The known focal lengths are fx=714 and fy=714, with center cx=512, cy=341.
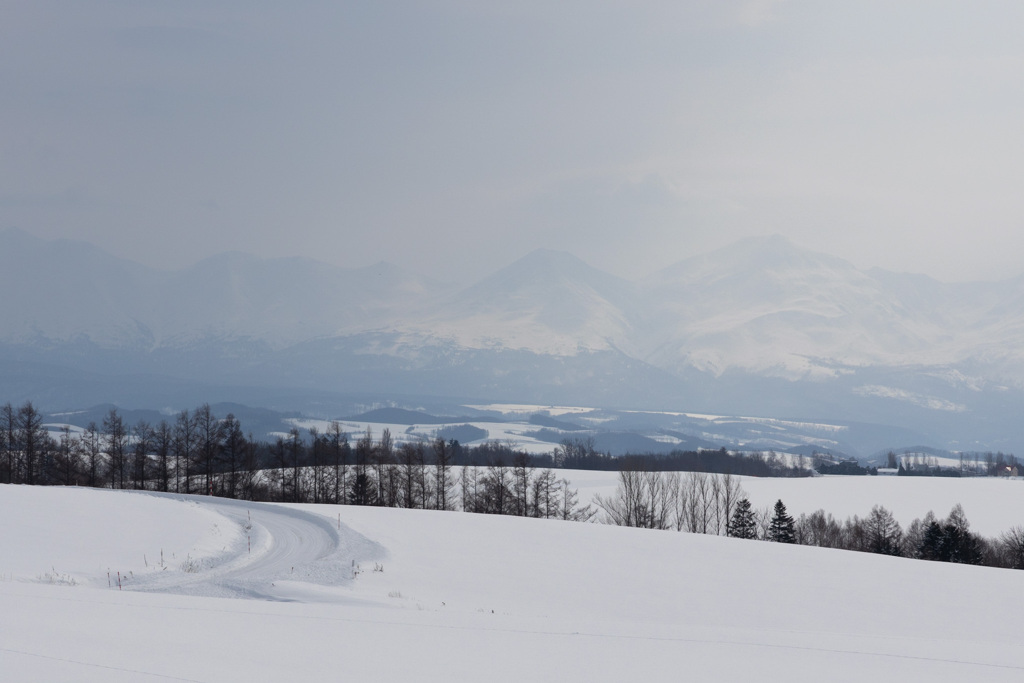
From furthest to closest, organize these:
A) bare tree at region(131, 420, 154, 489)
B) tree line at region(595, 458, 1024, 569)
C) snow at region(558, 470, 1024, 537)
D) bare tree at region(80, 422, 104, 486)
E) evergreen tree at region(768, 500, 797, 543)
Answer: snow at region(558, 470, 1024, 537), bare tree at region(80, 422, 104, 486), evergreen tree at region(768, 500, 797, 543), bare tree at region(131, 420, 154, 489), tree line at region(595, 458, 1024, 569)

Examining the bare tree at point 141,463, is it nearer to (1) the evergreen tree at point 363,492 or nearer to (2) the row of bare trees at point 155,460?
(2) the row of bare trees at point 155,460

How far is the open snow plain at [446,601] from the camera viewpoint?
1289 centimetres

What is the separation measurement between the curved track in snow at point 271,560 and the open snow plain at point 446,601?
0.14 meters

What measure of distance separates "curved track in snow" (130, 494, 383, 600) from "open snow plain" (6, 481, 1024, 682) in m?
0.14

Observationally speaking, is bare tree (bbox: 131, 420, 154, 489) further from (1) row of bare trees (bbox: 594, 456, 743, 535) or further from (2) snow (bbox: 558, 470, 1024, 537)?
(2) snow (bbox: 558, 470, 1024, 537)

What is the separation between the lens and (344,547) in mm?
32125

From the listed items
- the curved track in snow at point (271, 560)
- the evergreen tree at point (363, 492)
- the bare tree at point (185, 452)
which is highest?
the bare tree at point (185, 452)

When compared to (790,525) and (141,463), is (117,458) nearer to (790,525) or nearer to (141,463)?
(141,463)

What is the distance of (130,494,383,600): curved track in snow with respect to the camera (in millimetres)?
23938

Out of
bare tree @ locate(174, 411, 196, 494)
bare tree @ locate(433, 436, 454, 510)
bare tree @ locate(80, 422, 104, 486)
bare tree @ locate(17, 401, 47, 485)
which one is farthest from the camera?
bare tree @ locate(433, 436, 454, 510)

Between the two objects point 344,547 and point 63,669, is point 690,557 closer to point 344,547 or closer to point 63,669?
point 344,547

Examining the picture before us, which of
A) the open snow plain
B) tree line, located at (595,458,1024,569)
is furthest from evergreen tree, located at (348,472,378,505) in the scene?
tree line, located at (595,458,1024,569)

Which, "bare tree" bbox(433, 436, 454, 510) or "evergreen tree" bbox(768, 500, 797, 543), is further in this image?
"bare tree" bbox(433, 436, 454, 510)

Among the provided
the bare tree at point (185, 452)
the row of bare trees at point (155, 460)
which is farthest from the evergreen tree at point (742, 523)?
the bare tree at point (185, 452)
